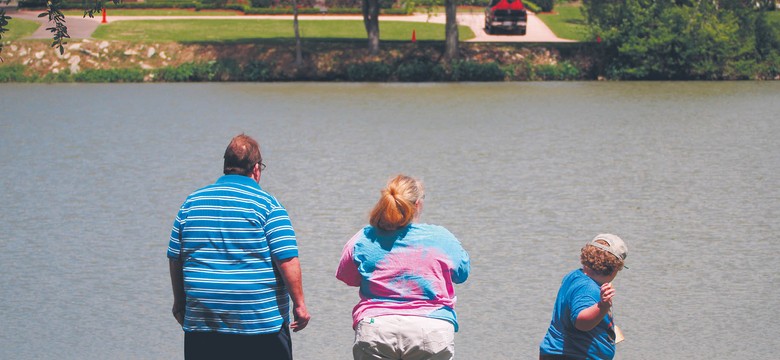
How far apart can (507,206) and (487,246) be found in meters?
2.18

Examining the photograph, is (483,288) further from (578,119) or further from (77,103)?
(77,103)

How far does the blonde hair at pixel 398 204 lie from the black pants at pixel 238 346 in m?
0.74

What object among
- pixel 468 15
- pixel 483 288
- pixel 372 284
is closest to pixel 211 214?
pixel 372 284

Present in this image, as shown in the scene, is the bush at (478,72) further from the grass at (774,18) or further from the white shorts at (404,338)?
the white shorts at (404,338)

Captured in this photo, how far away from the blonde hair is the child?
0.85 meters

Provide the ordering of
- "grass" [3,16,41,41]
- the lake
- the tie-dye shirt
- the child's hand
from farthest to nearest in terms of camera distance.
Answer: "grass" [3,16,41,41] < the lake < the tie-dye shirt < the child's hand

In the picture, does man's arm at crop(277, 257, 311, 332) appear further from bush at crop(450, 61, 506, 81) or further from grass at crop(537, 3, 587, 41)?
grass at crop(537, 3, 587, 41)

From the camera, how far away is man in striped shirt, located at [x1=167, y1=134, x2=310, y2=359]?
523 centimetres

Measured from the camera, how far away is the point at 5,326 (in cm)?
874

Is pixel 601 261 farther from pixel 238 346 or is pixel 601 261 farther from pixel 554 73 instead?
pixel 554 73

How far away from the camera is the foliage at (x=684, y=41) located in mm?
33938

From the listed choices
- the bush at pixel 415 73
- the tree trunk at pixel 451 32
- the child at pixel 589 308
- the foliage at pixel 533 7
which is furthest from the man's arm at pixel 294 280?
the foliage at pixel 533 7

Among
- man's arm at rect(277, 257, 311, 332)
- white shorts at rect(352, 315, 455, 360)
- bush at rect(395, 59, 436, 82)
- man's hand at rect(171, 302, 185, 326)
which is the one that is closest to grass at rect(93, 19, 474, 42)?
bush at rect(395, 59, 436, 82)

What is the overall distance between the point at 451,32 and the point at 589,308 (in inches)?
1218
